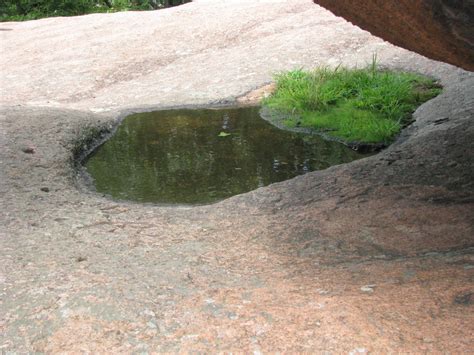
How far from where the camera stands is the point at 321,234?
4.19 metres

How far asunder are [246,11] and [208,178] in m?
7.81

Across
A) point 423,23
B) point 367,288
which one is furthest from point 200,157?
point 367,288

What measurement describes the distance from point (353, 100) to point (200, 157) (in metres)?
2.85

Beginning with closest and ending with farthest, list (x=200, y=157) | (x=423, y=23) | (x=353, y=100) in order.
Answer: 1. (x=423, y=23)
2. (x=200, y=157)
3. (x=353, y=100)

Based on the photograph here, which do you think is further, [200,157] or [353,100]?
[353,100]

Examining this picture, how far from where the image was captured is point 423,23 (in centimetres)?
381

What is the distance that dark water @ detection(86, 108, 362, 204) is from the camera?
18.7 feet

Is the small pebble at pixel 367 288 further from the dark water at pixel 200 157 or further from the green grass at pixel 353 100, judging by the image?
the green grass at pixel 353 100

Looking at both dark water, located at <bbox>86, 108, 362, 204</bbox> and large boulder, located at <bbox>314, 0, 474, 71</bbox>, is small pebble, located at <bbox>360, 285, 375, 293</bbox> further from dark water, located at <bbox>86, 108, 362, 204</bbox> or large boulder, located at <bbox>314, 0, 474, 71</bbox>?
dark water, located at <bbox>86, 108, 362, 204</bbox>

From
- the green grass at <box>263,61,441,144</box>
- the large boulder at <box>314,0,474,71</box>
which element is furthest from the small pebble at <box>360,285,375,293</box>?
the green grass at <box>263,61,441,144</box>

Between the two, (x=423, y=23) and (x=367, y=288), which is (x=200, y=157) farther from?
(x=367, y=288)

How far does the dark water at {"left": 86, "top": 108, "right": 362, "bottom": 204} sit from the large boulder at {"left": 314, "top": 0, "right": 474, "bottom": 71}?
1.87m

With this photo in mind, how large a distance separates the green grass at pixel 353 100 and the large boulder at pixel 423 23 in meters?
2.48

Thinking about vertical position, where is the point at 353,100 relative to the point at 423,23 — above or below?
below
